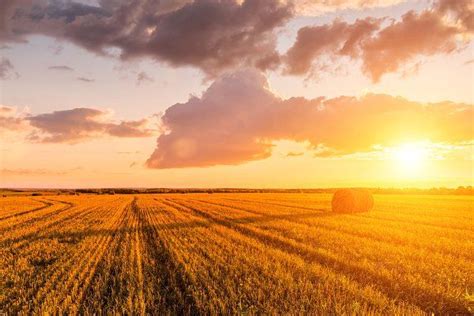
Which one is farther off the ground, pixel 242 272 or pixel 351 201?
pixel 351 201

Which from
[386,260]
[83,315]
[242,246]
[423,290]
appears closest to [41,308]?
[83,315]

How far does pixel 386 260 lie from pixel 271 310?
19.1ft

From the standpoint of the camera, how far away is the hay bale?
2980 centimetres

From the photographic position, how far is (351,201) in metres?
29.9

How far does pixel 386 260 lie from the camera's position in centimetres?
1191

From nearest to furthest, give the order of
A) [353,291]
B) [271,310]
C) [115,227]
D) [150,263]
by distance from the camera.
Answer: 1. [271,310]
2. [353,291]
3. [150,263]
4. [115,227]

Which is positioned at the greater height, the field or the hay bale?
the hay bale

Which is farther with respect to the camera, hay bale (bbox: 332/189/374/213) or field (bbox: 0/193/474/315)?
hay bale (bbox: 332/189/374/213)

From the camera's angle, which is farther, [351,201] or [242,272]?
[351,201]

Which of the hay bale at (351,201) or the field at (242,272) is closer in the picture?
the field at (242,272)

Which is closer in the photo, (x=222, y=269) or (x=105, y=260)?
(x=222, y=269)

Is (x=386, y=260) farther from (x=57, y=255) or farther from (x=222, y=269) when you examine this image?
(x=57, y=255)

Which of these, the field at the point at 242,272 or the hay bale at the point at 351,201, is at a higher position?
the hay bale at the point at 351,201

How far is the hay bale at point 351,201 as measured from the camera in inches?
1173
